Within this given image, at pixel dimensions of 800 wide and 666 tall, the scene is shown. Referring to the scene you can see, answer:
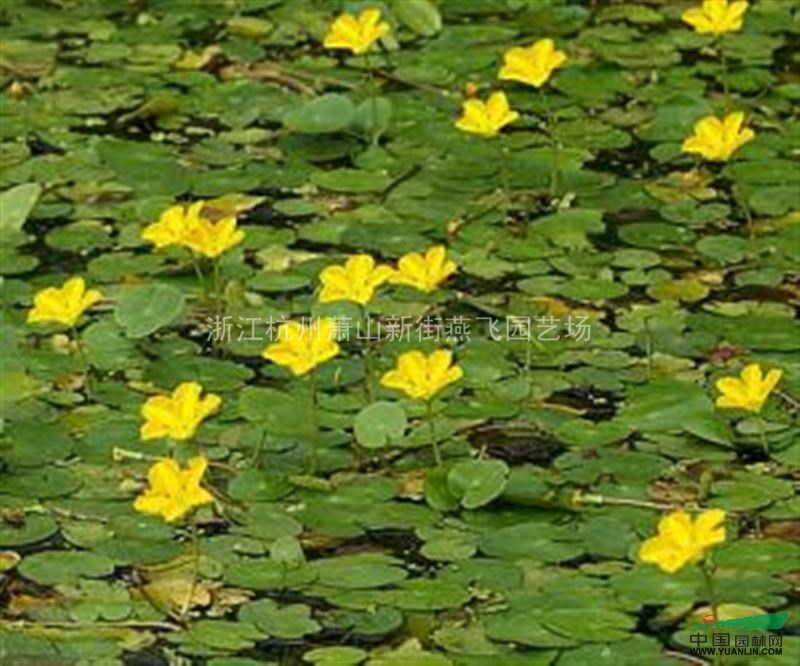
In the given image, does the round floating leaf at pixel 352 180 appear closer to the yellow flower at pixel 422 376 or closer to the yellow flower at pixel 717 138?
the yellow flower at pixel 717 138

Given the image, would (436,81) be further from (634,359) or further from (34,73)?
(634,359)

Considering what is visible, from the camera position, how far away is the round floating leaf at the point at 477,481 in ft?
8.35

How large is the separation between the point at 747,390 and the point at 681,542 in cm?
37

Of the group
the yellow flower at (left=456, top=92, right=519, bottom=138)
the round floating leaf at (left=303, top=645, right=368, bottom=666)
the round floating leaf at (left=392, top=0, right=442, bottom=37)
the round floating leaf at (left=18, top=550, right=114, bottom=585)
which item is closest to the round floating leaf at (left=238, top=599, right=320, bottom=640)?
the round floating leaf at (left=303, top=645, right=368, bottom=666)

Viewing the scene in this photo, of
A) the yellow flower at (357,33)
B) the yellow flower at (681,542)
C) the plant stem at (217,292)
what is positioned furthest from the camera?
the yellow flower at (357,33)

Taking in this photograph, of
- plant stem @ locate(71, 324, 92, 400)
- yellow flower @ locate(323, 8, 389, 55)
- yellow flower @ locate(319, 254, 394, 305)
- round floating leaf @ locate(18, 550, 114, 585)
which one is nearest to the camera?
round floating leaf @ locate(18, 550, 114, 585)

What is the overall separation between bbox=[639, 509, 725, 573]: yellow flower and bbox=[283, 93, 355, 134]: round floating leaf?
1.31m

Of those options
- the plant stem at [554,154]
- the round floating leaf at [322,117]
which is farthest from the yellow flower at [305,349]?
the round floating leaf at [322,117]

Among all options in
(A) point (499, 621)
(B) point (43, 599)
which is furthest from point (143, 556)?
(A) point (499, 621)

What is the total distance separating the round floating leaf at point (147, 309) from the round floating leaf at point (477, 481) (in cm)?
45

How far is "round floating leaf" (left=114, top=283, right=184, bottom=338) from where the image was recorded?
287cm

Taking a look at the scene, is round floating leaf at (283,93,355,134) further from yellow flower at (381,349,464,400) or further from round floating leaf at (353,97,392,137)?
yellow flower at (381,349,464,400)

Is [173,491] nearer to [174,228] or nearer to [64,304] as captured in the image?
[64,304]

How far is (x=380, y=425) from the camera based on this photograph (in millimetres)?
2662
